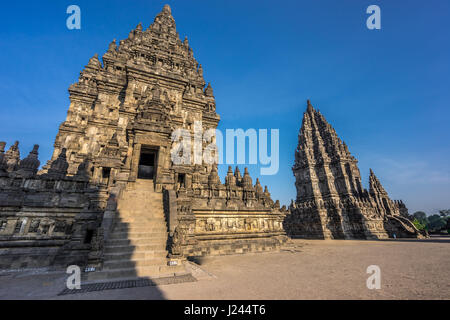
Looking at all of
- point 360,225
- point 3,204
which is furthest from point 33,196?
point 360,225

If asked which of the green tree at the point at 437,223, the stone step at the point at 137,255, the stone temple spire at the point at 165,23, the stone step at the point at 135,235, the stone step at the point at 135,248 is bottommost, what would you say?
the green tree at the point at 437,223

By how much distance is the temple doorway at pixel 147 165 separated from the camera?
17.2 metres

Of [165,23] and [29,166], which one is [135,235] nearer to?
[29,166]

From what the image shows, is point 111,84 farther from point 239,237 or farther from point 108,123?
point 239,237

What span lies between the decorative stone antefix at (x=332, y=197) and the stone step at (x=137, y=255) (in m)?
36.5

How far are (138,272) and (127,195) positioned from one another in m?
6.34

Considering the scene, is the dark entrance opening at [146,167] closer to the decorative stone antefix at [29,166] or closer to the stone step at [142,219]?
the decorative stone antefix at [29,166]

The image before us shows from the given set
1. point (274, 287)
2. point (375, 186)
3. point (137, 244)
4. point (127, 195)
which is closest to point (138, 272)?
point (137, 244)

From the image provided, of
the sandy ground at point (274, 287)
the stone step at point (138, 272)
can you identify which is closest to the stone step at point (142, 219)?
the sandy ground at point (274, 287)

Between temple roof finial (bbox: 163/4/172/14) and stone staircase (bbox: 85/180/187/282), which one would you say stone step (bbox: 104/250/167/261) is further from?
temple roof finial (bbox: 163/4/172/14)

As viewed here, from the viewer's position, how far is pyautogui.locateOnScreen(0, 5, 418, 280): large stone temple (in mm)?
8367

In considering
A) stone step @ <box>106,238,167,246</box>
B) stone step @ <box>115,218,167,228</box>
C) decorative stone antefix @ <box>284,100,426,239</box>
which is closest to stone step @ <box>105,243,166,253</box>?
stone step @ <box>106,238,167,246</box>

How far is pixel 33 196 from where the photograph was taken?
33.2 feet

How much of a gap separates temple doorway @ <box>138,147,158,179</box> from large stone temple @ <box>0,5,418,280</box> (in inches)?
4.1
